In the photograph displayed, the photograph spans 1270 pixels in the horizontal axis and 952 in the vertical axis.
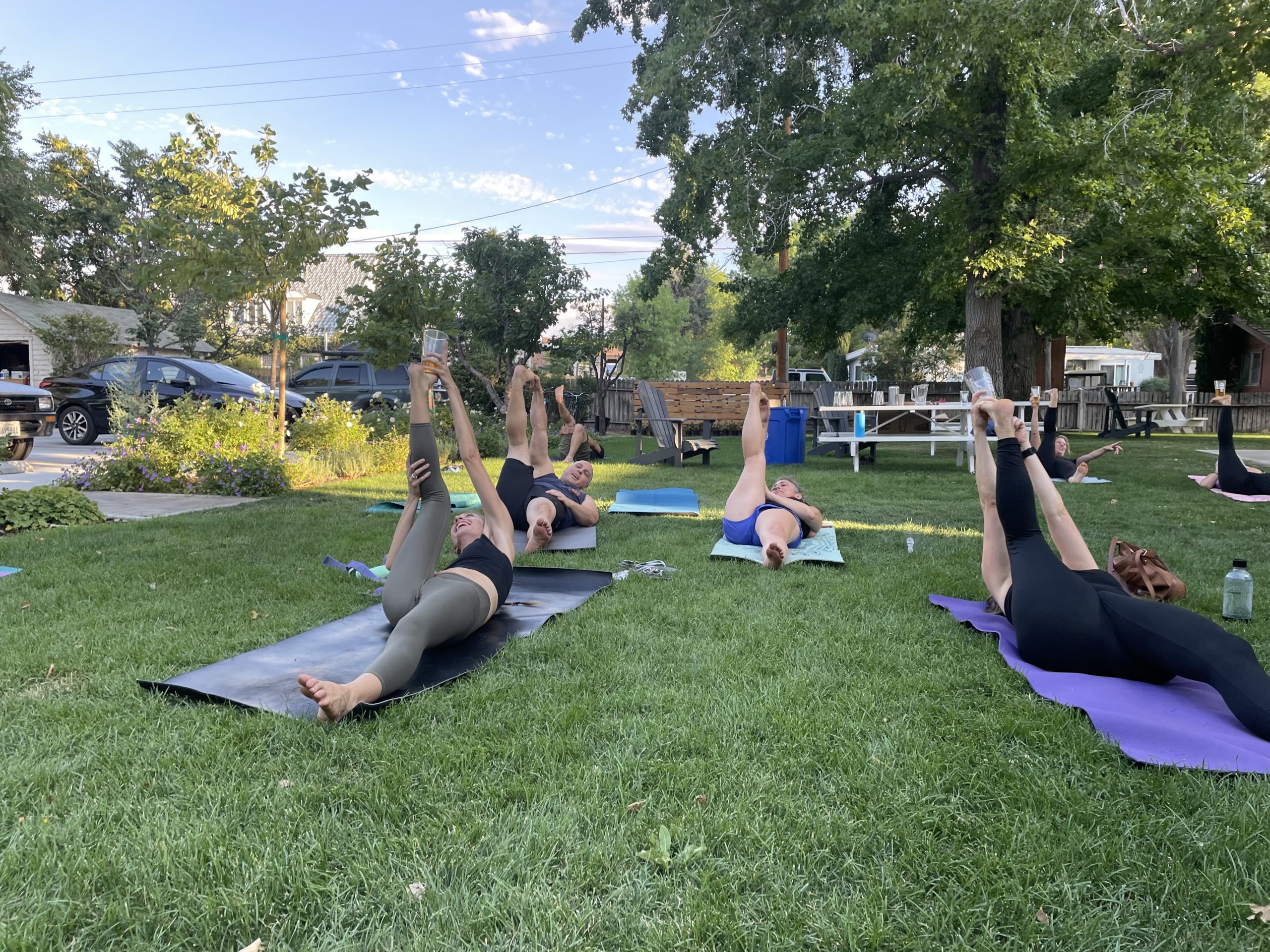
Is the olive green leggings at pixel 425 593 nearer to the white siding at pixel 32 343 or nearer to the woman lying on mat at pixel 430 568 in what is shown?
the woman lying on mat at pixel 430 568

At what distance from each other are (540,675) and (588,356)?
16328 mm

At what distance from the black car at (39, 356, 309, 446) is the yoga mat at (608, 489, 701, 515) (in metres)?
5.90

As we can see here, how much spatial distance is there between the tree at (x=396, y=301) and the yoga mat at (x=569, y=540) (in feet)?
15.8

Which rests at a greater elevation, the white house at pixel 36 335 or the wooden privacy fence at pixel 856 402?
the white house at pixel 36 335

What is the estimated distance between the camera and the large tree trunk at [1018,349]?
1642 cm

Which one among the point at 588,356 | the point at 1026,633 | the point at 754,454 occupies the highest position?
the point at 588,356

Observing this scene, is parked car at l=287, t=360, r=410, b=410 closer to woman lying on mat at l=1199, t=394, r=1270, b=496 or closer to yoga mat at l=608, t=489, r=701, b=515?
yoga mat at l=608, t=489, r=701, b=515

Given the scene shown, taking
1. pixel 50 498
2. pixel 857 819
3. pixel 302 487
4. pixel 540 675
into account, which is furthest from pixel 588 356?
pixel 857 819

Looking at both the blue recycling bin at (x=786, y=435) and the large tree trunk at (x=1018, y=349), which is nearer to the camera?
the blue recycling bin at (x=786, y=435)

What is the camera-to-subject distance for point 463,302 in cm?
1481

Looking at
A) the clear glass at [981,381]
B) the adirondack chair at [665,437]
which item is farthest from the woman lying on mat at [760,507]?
the adirondack chair at [665,437]

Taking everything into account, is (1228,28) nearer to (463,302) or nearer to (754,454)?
(754,454)

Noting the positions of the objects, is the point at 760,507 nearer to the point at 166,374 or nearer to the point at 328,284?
the point at 166,374

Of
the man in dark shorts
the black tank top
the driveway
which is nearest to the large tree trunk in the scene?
the man in dark shorts
